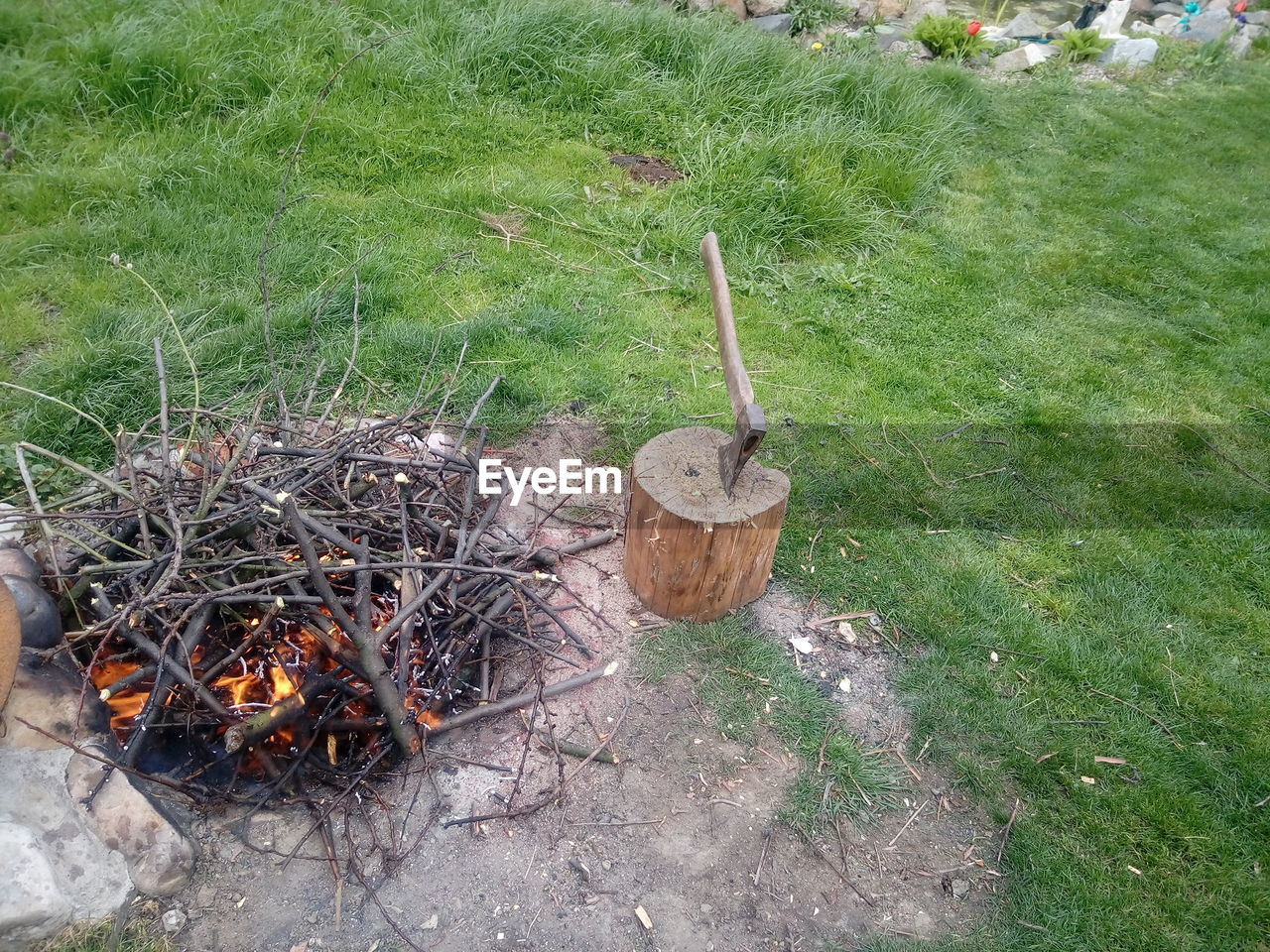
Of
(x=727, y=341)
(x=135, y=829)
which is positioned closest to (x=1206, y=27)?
(x=727, y=341)

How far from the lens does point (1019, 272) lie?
577cm

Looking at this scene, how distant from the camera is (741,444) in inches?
115

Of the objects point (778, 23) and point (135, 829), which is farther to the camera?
point (778, 23)

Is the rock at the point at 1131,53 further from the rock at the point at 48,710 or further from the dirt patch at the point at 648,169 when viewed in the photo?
the rock at the point at 48,710

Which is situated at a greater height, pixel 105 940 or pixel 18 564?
pixel 18 564

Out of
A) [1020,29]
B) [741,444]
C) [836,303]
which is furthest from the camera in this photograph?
[1020,29]

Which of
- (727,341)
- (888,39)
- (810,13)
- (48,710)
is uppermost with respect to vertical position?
(810,13)

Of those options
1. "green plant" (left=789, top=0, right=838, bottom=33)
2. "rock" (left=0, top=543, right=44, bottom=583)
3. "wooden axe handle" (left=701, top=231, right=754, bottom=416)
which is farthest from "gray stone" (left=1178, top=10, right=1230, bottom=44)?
"rock" (left=0, top=543, right=44, bottom=583)

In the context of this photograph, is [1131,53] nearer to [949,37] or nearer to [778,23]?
[949,37]

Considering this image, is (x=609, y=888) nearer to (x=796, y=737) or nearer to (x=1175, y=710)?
(x=796, y=737)

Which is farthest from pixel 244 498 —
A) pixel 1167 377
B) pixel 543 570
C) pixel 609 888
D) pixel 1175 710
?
pixel 1167 377

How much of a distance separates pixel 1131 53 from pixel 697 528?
8459 millimetres

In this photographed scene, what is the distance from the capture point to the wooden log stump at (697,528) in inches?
122

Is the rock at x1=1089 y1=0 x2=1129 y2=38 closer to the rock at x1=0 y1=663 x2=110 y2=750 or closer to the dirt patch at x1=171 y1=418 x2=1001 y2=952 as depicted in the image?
the dirt patch at x1=171 y1=418 x2=1001 y2=952
